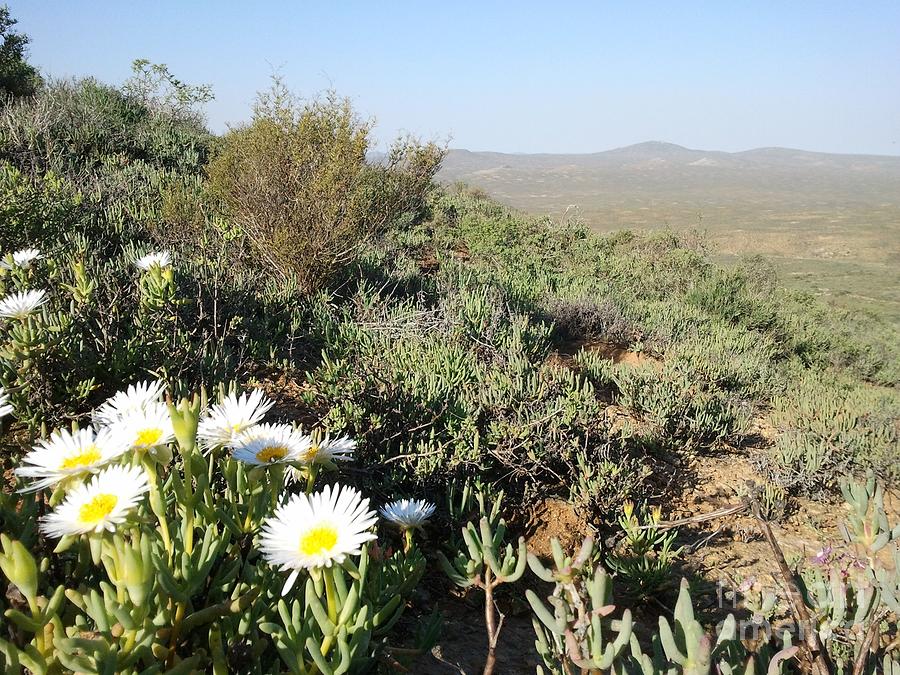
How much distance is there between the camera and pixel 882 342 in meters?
9.92

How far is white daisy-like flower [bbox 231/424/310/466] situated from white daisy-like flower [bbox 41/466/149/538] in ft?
0.55

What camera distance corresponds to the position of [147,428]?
3.40ft

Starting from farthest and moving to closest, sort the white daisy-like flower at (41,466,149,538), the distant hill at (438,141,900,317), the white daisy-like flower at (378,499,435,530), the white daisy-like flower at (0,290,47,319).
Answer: the distant hill at (438,141,900,317)
the white daisy-like flower at (0,290,47,319)
the white daisy-like flower at (378,499,435,530)
the white daisy-like flower at (41,466,149,538)

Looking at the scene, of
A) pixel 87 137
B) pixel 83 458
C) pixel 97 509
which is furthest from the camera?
pixel 87 137

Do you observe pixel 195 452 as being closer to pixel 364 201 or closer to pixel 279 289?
pixel 279 289

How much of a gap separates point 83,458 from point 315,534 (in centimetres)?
44

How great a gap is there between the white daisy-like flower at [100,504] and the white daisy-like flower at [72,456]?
0.09ft

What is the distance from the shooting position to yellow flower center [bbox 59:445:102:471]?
995mm

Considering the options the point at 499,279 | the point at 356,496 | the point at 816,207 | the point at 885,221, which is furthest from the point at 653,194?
the point at 356,496

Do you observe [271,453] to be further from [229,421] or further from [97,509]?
[97,509]

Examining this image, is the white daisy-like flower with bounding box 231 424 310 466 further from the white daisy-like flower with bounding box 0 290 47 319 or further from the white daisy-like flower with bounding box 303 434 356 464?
the white daisy-like flower with bounding box 0 290 47 319

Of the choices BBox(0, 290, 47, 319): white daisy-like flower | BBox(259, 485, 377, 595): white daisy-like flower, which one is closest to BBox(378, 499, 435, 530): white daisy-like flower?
BBox(259, 485, 377, 595): white daisy-like flower

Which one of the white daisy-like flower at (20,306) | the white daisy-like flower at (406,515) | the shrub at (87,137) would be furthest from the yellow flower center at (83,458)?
the shrub at (87,137)

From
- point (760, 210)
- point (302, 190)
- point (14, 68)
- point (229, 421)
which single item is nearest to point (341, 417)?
point (229, 421)
